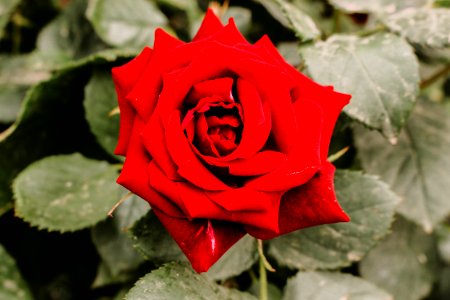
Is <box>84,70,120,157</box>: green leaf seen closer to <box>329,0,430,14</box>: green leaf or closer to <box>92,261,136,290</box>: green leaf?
<box>92,261,136,290</box>: green leaf

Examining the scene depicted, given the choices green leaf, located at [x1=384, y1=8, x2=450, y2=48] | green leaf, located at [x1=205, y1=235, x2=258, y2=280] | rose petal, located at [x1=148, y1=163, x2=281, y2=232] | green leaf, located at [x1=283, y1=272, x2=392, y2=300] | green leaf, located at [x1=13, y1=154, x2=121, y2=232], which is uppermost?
green leaf, located at [x1=384, y1=8, x2=450, y2=48]

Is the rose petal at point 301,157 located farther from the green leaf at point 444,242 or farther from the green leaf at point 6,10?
the green leaf at point 444,242

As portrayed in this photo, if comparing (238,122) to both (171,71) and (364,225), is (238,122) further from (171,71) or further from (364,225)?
(364,225)

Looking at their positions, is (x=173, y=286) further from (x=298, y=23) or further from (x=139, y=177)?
(x=298, y=23)

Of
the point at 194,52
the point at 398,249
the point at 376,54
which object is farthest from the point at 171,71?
the point at 398,249

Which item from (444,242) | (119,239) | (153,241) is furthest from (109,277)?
(444,242)

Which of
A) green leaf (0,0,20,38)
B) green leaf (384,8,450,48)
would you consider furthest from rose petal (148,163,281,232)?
green leaf (0,0,20,38)

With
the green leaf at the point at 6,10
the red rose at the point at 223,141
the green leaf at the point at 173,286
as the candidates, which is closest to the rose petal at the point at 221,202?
the red rose at the point at 223,141
